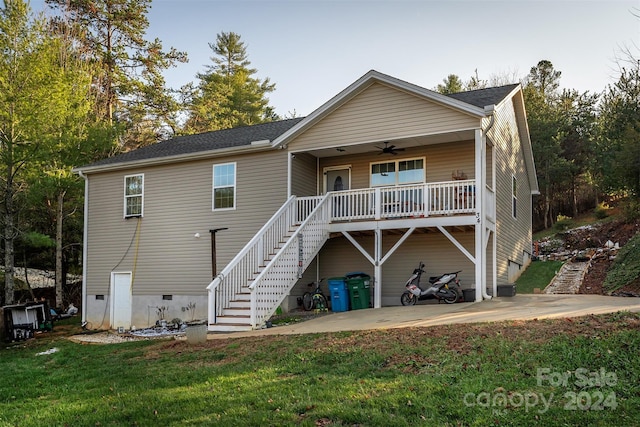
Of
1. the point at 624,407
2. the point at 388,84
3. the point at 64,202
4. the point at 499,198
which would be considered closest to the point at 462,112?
the point at 388,84

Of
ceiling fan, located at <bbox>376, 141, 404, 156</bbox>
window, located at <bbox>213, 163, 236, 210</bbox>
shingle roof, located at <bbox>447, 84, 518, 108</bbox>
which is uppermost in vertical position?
shingle roof, located at <bbox>447, 84, 518, 108</bbox>

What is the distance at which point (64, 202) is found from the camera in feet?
73.8

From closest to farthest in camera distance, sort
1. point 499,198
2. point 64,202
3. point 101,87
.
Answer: point 499,198, point 64,202, point 101,87

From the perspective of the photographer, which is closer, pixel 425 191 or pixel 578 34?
pixel 425 191

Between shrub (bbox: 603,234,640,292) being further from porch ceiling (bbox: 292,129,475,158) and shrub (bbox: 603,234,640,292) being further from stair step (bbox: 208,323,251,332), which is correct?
stair step (bbox: 208,323,251,332)

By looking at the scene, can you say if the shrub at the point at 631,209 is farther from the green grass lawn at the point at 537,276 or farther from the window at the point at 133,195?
the window at the point at 133,195

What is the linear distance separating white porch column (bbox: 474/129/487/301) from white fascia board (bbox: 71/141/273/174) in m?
5.61

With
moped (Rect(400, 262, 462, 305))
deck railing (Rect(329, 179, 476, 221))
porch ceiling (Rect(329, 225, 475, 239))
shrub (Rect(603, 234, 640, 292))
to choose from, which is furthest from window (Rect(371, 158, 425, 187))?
shrub (Rect(603, 234, 640, 292))

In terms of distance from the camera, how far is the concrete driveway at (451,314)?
898 centimetres

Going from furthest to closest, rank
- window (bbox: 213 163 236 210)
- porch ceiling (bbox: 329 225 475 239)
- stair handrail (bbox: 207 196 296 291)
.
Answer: window (bbox: 213 163 236 210) → porch ceiling (bbox: 329 225 475 239) → stair handrail (bbox: 207 196 296 291)

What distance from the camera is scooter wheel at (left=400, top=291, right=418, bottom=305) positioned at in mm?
12789

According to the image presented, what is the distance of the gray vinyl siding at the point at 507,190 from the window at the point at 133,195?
10.7 meters

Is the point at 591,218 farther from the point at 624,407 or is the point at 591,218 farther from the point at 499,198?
the point at 624,407

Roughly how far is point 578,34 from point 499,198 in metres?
5.43
